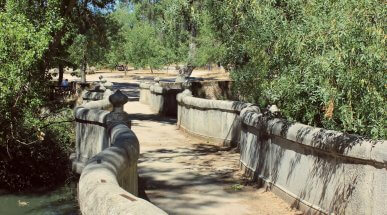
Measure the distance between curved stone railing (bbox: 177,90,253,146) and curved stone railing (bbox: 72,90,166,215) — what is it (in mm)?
4592

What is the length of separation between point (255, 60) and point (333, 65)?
3469mm

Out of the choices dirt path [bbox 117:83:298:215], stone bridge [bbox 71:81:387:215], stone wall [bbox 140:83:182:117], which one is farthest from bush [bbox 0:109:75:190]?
stone wall [bbox 140:83:182:117]

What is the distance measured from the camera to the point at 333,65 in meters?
7.01

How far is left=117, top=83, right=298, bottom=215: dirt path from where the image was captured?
8398 mm

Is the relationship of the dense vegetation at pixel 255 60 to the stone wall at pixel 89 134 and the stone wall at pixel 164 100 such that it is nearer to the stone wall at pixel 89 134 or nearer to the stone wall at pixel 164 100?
the stone wall at pixel 89 134

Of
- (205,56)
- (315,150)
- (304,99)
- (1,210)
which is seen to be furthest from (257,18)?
(205,56)

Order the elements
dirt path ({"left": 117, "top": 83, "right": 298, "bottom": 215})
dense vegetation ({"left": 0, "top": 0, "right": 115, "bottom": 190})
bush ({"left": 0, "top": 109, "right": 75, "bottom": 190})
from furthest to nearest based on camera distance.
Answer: bush ({"left": 0, "top": 109, "right": 75, "bottom": 190})
dense vegetation ({"left": 0, "top": 0, "right": 115, "bottom": 190})
dirt path ({"left": 117, "top": 83, "right": 298, "bottom": 215})

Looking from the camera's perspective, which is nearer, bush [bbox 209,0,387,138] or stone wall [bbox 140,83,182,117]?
bush [bbox 209,0,387,138]

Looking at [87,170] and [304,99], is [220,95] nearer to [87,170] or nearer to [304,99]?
[304,99]

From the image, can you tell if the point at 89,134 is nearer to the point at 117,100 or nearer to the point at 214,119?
the point at 117,100

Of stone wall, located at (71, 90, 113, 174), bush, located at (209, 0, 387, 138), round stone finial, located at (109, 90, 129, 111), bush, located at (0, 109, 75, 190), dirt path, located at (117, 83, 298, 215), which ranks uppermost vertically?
bush, located at (209, 0, 387, 138)

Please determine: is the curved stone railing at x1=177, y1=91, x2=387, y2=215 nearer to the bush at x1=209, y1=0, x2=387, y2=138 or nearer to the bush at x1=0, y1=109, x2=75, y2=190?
the bush at x1=209, y1=0, x2=387, y2=138

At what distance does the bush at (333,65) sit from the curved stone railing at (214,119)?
4.43 metres

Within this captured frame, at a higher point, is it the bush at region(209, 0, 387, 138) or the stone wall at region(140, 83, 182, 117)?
the bush at region(209, 0, 387, 138)
